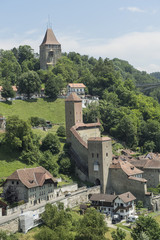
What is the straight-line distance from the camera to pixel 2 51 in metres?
147

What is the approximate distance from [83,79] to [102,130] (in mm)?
33119

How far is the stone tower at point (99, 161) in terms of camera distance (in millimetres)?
65062

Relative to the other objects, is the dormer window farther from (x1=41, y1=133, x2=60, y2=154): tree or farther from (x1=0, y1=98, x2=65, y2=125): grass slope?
(x1=0, y1=98, x2=65, y2=125): grass slope

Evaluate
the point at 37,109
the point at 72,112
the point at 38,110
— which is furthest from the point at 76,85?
the point at 72,112

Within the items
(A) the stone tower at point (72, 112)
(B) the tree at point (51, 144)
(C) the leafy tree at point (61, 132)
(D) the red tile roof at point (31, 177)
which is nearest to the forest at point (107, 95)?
(C) the leafy tree at point (61, 132)

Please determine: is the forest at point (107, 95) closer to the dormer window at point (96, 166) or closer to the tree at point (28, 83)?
the tree at point (28, 83)

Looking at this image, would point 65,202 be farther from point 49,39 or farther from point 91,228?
point 49,39

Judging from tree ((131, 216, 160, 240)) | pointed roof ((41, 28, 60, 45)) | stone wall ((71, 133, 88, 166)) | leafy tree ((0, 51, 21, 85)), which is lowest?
tree ((131, 216, 160, 240))

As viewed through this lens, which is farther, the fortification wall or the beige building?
the fortification wall

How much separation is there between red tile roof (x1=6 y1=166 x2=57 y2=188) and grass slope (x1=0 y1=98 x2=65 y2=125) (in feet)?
115

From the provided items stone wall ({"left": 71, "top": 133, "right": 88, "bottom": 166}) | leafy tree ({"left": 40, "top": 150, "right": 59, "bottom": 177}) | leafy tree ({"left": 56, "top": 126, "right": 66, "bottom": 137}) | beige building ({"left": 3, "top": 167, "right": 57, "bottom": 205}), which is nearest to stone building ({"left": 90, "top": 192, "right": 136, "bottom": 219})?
beige building ({"left": 3, "top": 167, "right": 57, "bottom": 205})

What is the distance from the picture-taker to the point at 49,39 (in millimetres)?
129750

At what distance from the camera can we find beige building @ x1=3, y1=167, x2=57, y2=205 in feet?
176

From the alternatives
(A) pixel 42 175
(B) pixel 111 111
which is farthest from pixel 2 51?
(A) pixel 42 175
